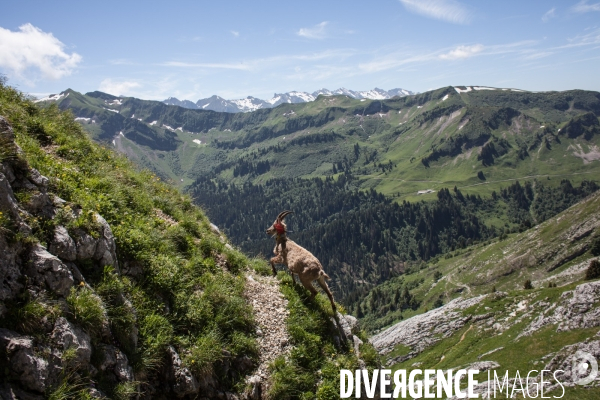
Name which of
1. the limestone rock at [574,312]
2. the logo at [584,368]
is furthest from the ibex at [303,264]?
the limestone rock at [574,312]

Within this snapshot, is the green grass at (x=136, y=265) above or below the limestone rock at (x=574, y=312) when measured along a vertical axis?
above

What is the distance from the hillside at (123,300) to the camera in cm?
784

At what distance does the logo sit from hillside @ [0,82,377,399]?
39462mm

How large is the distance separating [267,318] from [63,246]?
8.04 m

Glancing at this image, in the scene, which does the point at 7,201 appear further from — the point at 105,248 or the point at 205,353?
the point at 205,353

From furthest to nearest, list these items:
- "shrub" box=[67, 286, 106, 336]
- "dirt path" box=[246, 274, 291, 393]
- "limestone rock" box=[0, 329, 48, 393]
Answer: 1. "dirt path" box=[246, 274, 291, 393]
2. "shrub" box=[67, 286, 106, 336]
3. "limestone rock" box=[0, 329, 48, 393]

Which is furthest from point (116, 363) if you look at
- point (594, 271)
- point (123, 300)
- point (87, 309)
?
point (594, 271)

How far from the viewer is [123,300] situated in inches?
398

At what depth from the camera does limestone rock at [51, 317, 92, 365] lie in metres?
7.87

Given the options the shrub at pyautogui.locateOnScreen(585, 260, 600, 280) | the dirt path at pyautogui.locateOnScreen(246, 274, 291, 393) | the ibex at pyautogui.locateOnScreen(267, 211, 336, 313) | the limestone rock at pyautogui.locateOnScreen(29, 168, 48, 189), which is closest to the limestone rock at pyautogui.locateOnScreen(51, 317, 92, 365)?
the limestone rock at pyautogui.locateOnScreen(29, 168, 48, 189)

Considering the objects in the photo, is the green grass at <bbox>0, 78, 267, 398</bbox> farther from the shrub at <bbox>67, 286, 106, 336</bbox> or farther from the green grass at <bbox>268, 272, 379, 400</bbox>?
the green grass at <bbox>268, 272, 379, 400</bbox>

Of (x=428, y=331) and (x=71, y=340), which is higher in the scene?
(x=71, y=340)

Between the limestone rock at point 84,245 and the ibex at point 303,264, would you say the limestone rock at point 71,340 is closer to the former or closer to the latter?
the limestone rock at point 84,245

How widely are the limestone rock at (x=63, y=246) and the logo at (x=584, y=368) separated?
52.4m
